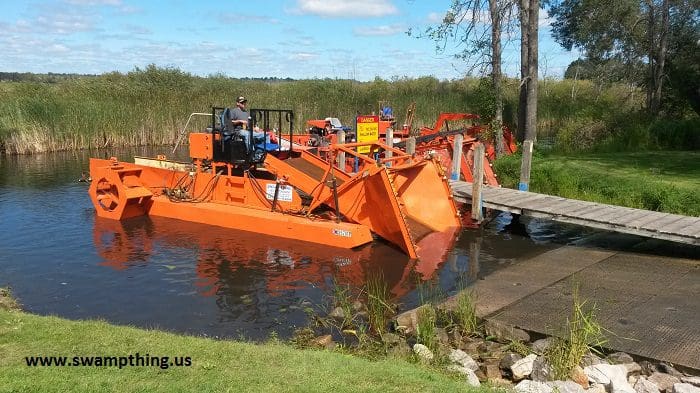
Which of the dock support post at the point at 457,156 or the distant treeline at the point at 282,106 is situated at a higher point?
the distant treeline at the point at 282,106

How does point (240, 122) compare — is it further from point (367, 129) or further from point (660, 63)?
point (660, 63)

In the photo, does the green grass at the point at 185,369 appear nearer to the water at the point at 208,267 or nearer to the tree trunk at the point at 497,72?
the water at the point at 208,267

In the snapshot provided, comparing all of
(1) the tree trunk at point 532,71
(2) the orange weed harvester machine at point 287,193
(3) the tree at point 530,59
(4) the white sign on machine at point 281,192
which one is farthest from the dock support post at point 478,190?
(1) the tree trunk at point 532,71

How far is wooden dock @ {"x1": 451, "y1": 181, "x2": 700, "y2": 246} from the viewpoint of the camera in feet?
30.6

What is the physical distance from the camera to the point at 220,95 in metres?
31.1

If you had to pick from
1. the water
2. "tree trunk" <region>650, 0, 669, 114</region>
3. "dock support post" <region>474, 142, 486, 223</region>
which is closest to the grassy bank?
the water

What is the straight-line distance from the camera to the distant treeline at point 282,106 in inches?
741

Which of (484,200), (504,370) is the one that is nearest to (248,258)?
(484,200)

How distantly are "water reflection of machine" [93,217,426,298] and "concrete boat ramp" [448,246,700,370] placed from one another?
1.65 metres

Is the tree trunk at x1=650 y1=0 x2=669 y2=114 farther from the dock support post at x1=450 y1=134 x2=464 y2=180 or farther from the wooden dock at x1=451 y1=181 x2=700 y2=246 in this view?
the wooden dock at x1=451 y1=181 x2=700 y2=246

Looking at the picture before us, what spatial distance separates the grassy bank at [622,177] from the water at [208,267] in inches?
37.0

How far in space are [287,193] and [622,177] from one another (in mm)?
7136

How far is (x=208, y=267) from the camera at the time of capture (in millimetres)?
9867

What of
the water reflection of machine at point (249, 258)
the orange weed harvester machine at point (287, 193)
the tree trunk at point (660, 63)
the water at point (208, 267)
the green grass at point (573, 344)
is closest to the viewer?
the green grass at point (573, 344)
